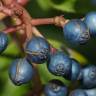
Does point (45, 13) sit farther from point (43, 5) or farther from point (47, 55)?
point (47, 55)

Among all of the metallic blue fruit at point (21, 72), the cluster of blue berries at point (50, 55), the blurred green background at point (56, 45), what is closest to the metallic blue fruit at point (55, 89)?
the cluster of blue berries at point (50, 55)

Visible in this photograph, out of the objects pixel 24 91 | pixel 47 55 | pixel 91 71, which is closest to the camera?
pixel 47 55

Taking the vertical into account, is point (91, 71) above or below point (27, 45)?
below

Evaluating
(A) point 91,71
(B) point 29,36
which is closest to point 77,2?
(A) point 91,71

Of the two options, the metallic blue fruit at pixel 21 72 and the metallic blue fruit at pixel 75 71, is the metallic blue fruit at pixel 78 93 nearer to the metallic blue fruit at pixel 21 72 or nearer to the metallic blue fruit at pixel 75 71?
the metallic blue fruit at pixel 75 71

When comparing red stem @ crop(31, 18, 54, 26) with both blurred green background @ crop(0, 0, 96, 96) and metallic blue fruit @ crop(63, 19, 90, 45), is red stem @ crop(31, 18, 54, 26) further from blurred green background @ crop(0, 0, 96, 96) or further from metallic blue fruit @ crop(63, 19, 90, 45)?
blurred green background @ crop(0, 0, 96, 96)

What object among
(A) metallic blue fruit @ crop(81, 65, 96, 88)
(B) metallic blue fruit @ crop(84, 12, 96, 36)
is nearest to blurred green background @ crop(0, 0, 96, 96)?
(A) metallic blue fruit @ crop(81, 65, 96, 88)

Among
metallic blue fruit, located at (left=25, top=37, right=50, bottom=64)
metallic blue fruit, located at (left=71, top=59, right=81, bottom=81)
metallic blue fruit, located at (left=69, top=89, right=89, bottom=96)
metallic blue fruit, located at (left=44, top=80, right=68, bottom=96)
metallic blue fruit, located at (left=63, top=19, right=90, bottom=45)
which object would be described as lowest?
metallic blue fruit, located at (left=69, top=89, right=89, bottom=96)
